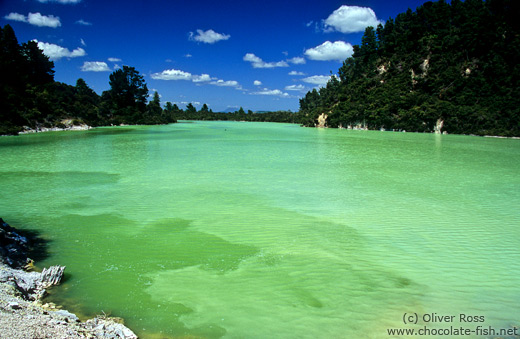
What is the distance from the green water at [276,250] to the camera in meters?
3.87

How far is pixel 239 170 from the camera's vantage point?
47.2 feet

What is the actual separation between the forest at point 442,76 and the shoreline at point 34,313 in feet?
175

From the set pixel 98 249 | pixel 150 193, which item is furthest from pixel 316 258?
pixel 150 193

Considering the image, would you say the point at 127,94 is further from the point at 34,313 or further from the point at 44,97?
the point at 34,313

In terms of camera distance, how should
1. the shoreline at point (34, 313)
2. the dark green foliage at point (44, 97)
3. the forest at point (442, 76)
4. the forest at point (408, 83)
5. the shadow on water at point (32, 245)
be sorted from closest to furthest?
the shoreline at point (34, 313) → the shadow on water at point (32, 245) → the dark green foliage at point (44, 97) → the forest at point (408, 83) → the forest at point (442, 76)

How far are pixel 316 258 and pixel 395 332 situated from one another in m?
1.96

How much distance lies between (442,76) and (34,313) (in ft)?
220

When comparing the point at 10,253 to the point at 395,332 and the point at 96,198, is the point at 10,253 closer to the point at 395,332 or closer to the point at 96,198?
the point at 96,198

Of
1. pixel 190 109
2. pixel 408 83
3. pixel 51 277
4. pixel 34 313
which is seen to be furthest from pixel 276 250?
pixel 190 109

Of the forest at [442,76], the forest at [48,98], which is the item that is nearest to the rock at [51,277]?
the forest at [48,98]

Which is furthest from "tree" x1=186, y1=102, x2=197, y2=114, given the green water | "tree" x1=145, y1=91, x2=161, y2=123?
the green water

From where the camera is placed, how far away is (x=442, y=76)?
Result: 185 ft

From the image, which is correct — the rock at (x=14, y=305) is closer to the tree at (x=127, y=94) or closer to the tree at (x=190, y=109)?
the tree at (x=127, y=94)

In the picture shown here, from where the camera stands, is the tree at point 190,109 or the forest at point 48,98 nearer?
the forest at point 48,98
